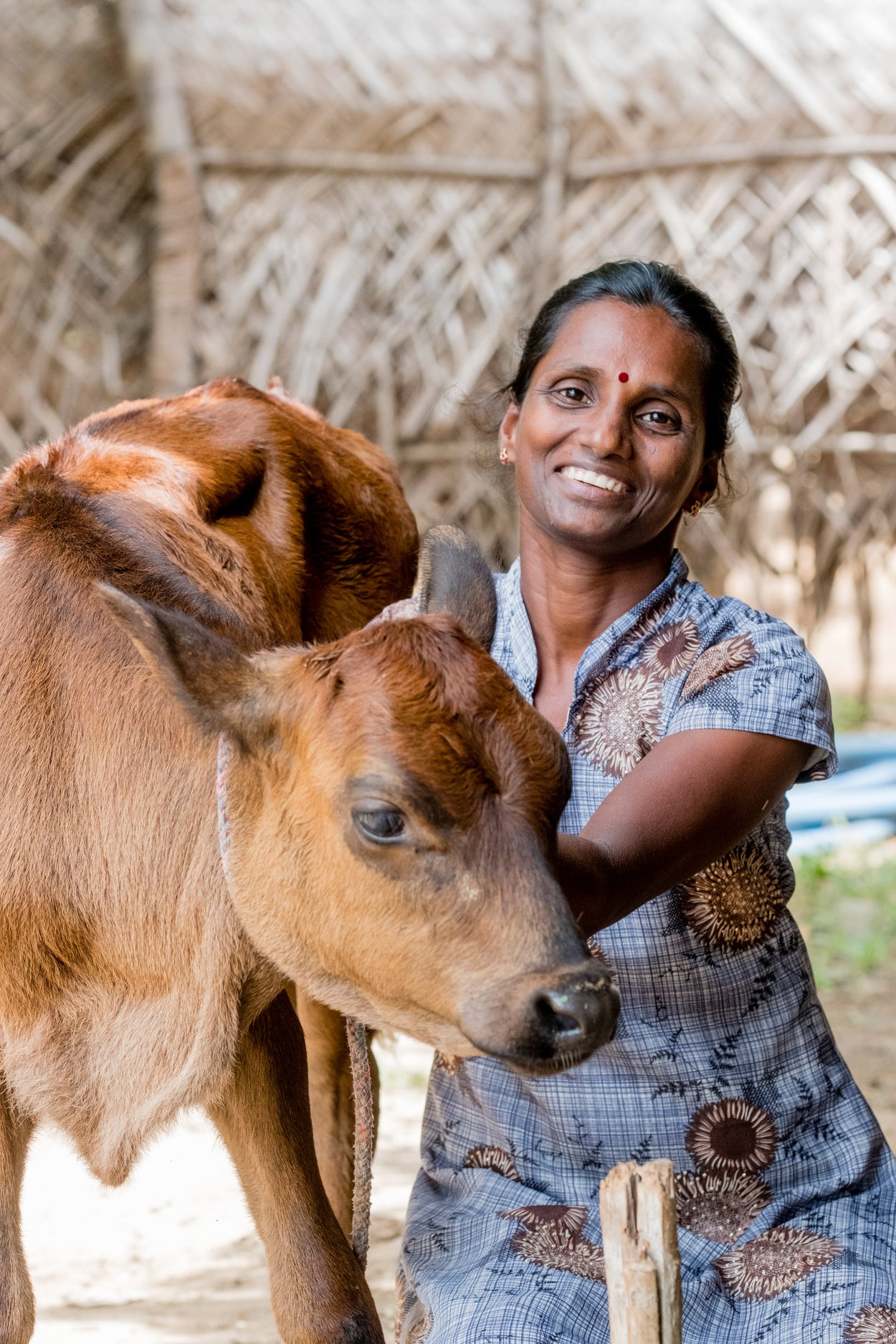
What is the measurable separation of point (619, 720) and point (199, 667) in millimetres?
845

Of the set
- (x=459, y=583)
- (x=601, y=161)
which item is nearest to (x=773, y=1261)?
(x=459, y=583)

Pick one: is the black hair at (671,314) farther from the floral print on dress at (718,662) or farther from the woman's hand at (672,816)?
the woman's hand at (672,816)

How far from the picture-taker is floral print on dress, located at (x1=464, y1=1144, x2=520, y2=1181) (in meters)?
2.81

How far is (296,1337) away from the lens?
2908mm

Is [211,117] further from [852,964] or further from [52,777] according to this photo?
[52,777]

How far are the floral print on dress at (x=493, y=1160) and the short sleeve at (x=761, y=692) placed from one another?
875mm

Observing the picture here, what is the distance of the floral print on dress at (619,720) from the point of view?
273 cm

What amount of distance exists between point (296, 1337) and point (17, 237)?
572 cm

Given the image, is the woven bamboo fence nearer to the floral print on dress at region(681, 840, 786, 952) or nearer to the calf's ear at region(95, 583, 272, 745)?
the floral print on dress at region(681, 840, 786, 952)

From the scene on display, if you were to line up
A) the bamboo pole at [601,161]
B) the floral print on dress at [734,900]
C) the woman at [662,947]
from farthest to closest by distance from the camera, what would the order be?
the bamboo pole at [601,161]
the floral print on dress at [734,900]
the woman at [662,947]

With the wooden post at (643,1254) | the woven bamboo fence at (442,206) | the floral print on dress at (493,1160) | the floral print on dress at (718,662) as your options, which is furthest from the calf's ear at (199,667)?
the woven bamboo fence at (442,206)

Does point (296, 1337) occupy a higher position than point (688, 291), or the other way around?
point (688, 291)

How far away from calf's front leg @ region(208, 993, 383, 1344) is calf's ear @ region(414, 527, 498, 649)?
0.93 metres

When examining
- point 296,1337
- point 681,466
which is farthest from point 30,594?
point 296,1337
